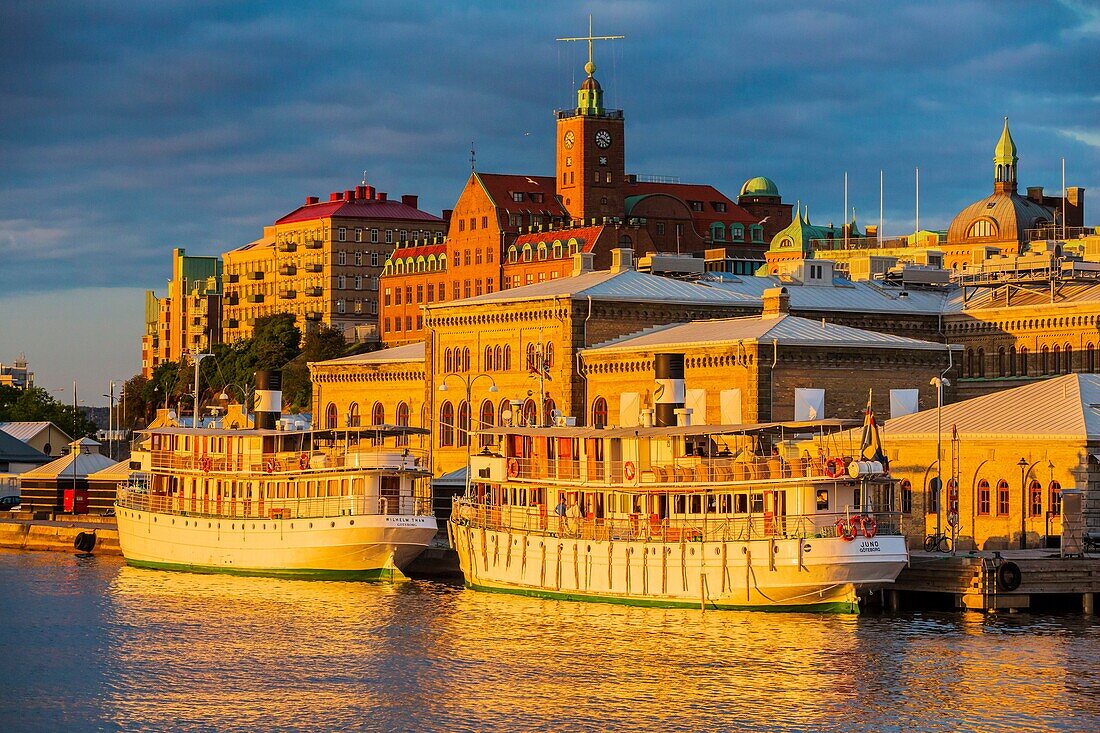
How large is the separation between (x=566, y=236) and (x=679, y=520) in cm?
10468

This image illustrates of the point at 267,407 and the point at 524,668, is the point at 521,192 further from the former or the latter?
the point at 524,668

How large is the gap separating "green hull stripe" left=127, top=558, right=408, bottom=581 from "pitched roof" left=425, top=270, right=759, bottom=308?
25741 millimetres

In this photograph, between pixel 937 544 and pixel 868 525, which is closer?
pixel 868 525

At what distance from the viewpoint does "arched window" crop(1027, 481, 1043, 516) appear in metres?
82.4

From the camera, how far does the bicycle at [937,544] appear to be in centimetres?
8100

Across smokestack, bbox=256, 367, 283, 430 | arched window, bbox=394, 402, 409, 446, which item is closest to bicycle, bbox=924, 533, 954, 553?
smokestack, bbox=256, 367, 283, 430

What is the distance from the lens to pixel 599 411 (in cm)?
11012

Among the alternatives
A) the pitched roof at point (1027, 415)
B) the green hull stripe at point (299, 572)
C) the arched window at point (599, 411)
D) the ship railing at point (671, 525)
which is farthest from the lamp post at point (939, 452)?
the arched window at point (599, 411)

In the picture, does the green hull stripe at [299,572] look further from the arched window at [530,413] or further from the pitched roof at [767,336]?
the arched window at [530,413]

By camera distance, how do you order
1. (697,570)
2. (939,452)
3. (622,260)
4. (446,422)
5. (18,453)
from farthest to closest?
(18,453) → (622,260) → (446,422) → (939,452) → (697,570)

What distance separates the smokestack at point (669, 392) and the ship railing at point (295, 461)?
36.9 ft

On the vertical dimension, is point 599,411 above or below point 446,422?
above

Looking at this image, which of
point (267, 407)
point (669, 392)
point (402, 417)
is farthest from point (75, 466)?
point (669, 392)

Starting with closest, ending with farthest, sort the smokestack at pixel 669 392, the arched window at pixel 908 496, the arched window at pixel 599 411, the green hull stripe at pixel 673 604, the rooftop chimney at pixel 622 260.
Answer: the green hull stripe at pixel 673 604, the smokestack at pixel 669 392, the arched window at pixel 908 496, the arched window at pixel 599 411, the rooftop chimney at pixel 622 260
